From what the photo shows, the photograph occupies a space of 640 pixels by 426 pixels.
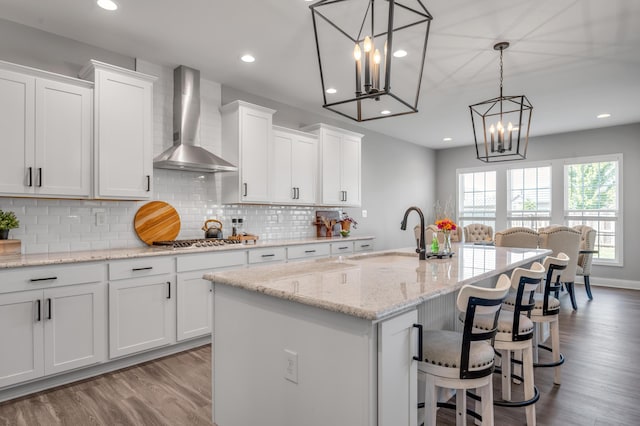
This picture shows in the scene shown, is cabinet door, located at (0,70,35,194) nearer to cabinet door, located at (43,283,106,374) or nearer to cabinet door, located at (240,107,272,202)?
cabinet door, located at (43,283,106,374)

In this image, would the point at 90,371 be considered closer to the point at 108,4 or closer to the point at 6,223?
the point at 6,223

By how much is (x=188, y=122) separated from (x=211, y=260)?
4.82ft

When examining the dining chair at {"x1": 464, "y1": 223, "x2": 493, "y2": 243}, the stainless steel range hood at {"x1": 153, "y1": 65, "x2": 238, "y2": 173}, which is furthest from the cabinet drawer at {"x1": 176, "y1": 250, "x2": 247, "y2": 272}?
the dining chair at {"x1": 464, "y1": 223, "x2": 493, "y2": 243}

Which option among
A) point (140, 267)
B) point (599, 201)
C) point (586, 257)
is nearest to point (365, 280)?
point (140, 267)

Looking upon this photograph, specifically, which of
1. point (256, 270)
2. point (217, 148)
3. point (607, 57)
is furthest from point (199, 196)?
point (607, 57)

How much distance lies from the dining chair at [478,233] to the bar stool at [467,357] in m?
5.44

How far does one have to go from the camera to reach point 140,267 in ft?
10.1

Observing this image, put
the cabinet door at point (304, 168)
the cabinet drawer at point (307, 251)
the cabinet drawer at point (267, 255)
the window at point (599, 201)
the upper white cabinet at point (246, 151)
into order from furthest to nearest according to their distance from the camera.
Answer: the window at point (599, 201) < the cabinet door at point (304, 168) < the cabinet drawer at point (307, 251) < the upper white cabinet at point (246, 151) < the cabinet drawer at point (267, 255)

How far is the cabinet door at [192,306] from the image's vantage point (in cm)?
334

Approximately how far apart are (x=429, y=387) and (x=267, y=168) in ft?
10.8

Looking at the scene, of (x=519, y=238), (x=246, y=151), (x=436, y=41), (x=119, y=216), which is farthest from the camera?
(x=519, y=238)

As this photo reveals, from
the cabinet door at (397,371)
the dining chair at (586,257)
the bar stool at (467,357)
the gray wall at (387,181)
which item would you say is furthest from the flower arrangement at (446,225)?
the dining chair at (586,257)

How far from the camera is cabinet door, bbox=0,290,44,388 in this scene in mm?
2443

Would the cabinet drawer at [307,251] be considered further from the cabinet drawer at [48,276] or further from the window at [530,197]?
the window at [530,197]
